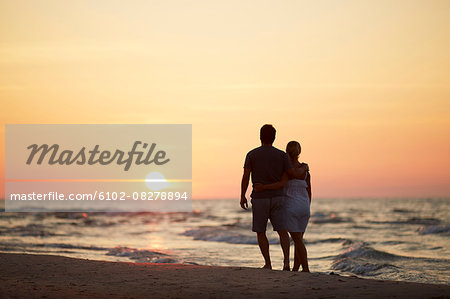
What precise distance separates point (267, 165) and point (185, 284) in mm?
2196

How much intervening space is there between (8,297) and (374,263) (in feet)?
37.2

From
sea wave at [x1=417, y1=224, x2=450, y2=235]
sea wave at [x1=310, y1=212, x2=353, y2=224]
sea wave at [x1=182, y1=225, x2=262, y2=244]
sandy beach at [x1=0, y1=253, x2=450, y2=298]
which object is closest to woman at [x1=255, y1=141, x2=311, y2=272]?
sandy beach at [x1=0, y1=253, x2=450, y2=298]

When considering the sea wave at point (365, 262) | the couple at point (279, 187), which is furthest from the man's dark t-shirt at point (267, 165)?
the sea wave at point (365, 262)

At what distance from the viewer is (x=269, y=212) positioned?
8562mm

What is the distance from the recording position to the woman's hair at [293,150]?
8508mm

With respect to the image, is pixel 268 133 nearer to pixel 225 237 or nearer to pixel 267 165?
pixel 267 165

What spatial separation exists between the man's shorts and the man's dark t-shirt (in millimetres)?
80

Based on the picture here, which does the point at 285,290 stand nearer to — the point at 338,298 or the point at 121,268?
the point at 338,298

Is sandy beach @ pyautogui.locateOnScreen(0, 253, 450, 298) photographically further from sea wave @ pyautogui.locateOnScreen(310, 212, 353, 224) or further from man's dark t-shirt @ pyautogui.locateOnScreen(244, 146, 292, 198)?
sea wave @ pyautogui.locateOnScreen(310, 212, 353, 224)

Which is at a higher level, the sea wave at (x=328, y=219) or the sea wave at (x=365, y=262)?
the sea wave at (x=328, y=219)

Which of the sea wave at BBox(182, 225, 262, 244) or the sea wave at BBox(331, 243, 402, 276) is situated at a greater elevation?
the sea wave at BBox(182, 225, 262, 244)

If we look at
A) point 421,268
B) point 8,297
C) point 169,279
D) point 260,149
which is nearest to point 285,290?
point 169,279

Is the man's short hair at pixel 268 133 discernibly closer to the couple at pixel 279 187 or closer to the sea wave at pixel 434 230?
the couple at pixel 279 187

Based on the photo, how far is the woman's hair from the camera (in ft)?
27.9
